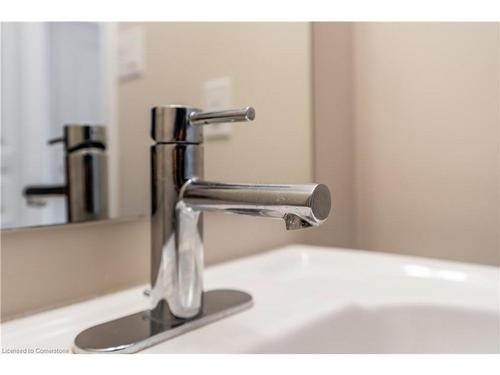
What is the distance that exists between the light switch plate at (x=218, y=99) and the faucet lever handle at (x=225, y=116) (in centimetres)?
24

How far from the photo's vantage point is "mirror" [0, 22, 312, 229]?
52 cm

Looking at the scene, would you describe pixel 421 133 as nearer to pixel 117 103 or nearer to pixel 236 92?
pixel 236 92

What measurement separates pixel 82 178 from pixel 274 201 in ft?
0.99

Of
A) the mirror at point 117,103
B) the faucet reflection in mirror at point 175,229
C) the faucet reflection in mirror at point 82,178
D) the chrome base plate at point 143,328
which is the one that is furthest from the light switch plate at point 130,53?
the chrome base plate at point 143,328

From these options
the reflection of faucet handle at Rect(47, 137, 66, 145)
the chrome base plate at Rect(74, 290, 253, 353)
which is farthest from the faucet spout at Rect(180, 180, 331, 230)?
the reflection of faucet handle at Rect(47, 137, 66, 145)

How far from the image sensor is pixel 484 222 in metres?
0.70

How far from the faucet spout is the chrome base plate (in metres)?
0.12

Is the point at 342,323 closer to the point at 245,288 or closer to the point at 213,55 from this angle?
the point at 245,288

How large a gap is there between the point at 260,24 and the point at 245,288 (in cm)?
43

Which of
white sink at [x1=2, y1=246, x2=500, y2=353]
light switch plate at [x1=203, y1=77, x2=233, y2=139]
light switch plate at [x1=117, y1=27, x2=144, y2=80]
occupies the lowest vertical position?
white sink at [x1=2, y1=246, x2=500, y2=353]

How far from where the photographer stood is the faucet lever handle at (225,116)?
37cm

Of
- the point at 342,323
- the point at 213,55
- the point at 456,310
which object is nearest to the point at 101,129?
the point at 213,55

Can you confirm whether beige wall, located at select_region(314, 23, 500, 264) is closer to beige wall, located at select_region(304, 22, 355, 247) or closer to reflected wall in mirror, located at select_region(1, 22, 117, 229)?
beige wall, located at select_region(304, 22, 355, 247)

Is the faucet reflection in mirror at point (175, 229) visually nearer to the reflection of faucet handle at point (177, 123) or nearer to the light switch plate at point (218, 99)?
the reflection of faucet handle at point (177, 123)
